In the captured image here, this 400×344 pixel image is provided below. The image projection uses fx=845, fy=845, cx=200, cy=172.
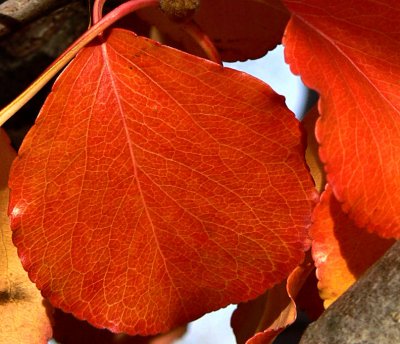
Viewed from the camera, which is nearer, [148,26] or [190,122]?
[190,122]

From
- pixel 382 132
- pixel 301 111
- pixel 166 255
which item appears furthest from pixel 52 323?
pixel 301 111

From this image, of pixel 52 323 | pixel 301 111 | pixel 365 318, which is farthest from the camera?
pixel 301 111

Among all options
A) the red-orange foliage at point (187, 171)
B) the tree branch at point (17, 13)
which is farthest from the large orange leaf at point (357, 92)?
the tree branch at point (17, 13)

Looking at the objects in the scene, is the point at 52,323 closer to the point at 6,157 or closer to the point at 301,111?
the point at 6,157

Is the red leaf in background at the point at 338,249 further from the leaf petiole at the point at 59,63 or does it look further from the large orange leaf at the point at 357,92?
the leaf petiole at the point at 59,63

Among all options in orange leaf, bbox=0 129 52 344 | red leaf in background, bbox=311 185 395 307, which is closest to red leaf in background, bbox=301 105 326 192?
red leaf in background, bbox=311 185 395 307

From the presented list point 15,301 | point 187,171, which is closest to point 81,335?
point 15,301

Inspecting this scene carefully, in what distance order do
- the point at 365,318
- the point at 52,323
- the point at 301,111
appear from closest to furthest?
the point at 365,318 < the point at 52,323 < the point at 301,111
